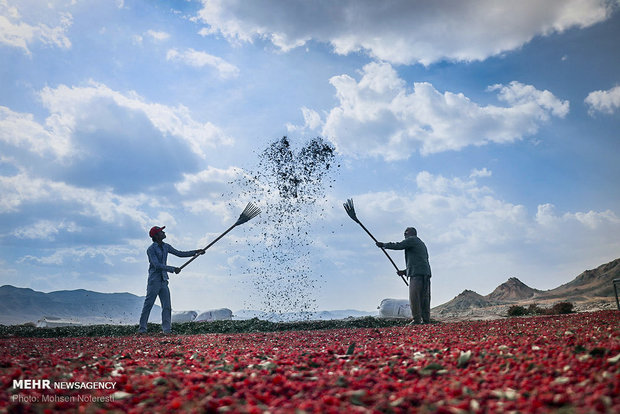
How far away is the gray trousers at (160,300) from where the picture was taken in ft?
33.8

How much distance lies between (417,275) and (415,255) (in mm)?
482

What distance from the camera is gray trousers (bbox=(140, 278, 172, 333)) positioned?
1030 centimetres

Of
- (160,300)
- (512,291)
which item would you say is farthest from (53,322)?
(512,291)

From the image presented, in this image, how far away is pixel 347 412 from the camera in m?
2.52

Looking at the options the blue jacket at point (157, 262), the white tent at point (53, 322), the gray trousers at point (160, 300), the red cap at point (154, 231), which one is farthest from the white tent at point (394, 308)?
the white tent at point (53, 322)

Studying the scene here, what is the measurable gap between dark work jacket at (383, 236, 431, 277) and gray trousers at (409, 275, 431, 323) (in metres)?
0.17

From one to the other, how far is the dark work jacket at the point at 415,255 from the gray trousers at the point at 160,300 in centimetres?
541

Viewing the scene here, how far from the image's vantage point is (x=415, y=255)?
34.9ft

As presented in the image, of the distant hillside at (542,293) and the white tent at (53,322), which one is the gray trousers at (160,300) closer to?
the white tent at (53,322)

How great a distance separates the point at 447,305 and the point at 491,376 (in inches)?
885

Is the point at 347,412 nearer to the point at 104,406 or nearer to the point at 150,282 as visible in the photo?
the point at 104,406

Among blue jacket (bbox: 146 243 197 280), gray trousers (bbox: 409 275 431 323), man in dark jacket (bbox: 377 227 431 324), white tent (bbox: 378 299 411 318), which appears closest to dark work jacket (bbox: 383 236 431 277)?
man in dark jacket (bbox: 377 227 431 324)

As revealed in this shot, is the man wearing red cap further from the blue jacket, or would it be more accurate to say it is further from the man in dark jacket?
the man in dark jacket

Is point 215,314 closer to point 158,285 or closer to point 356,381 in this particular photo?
point 158,285
